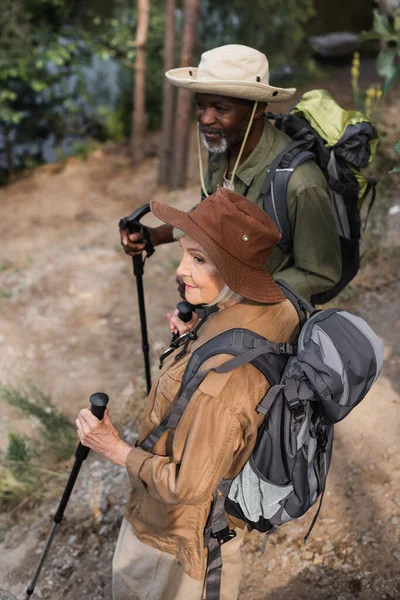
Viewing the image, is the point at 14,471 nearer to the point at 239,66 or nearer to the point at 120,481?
the point at 120,481

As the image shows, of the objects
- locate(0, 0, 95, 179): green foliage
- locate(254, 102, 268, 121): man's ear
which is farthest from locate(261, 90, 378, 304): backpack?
locate(0, 0, 95, 179): green foliage

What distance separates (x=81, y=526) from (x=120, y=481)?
0.36 metres

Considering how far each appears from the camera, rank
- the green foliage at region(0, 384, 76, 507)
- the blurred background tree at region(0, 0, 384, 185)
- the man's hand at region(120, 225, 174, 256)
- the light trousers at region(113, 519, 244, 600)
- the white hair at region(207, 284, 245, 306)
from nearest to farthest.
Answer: the white hair at region(207, 284, 245, 306) → the light trousers at region(113, 519, 244, 600) → the man's hand at region(120, 225, 174, 256) → the green foliage at region(0, 384, 76, 507) → the blurred background tree at region(0, 0, 384, 185)

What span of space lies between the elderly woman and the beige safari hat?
0.99 metres

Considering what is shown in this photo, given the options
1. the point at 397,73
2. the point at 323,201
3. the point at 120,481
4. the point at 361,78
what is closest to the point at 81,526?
the point at 120,481

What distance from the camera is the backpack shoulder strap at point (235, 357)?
72.1 inches

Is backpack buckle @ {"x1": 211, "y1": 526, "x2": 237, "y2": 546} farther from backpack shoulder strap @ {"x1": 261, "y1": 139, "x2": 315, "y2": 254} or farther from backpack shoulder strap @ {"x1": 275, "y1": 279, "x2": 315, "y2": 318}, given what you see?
backpack shoulder strap @ {"x1": 261, "y1": 139, "x2": 315, "y2": 254}

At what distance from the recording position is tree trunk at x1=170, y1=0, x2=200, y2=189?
879 cm

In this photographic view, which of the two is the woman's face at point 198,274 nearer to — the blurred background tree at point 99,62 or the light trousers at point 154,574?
the light trousers at point 154,574

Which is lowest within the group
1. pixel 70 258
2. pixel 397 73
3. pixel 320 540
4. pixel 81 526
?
pixel 70 258

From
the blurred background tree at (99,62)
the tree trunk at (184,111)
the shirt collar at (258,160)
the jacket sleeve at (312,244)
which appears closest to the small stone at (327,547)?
the jacket sleeve at (312,244)

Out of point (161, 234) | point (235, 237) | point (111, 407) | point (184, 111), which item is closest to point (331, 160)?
point (161, 234)

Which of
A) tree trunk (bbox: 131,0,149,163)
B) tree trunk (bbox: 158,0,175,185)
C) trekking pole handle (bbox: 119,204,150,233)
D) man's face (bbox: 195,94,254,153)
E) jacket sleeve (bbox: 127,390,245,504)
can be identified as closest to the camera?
jacket sleeve (bbox: 127,390,245,504)

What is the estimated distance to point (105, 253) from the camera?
782cm
